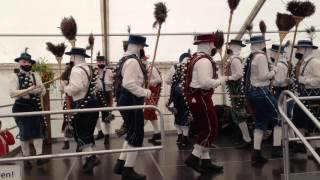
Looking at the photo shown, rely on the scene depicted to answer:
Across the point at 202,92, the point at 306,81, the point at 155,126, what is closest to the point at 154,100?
the point at 155,126

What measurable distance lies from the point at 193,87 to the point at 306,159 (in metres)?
2.13

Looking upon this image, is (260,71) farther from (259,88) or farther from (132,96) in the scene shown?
(132,96)

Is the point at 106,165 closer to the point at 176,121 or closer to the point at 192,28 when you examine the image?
the point at 176,121

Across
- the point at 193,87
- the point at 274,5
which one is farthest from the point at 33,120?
the point at 274,5

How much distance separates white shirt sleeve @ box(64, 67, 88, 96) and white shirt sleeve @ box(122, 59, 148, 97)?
2.50 feet

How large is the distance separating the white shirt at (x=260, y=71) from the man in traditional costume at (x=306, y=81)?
72cm

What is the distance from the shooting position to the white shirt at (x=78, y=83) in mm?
5465

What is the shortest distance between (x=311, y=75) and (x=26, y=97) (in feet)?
13.1

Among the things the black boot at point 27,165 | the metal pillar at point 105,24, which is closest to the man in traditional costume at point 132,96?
the black boot at point 27,165

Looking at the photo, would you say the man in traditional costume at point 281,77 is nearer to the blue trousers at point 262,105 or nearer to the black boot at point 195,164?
the blue trousers at point 262,105

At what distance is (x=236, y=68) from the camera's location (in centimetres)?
668

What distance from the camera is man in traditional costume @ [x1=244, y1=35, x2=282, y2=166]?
5742mm

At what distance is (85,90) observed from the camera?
18.6ft

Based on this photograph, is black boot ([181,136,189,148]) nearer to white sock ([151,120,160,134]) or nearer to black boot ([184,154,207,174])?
white sock ([151,120,160,134])
